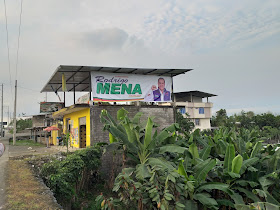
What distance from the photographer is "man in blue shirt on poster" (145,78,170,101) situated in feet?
47.6

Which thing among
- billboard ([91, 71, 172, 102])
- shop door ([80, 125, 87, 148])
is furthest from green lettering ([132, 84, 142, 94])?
shop door ([80, 125, 87, 148])

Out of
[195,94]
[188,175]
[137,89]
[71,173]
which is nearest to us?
[188,175]

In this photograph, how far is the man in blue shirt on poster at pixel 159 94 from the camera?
47.6ft

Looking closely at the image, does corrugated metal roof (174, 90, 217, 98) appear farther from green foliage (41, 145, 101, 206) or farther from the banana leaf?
the banana leaf

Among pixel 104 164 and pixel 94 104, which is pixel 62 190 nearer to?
pixel 104 164

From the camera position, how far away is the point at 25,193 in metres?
Answer: 6.52

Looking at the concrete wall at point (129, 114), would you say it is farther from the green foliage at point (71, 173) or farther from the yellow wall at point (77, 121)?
the green foliage at point (71, 173)

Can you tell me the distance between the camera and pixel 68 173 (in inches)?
350

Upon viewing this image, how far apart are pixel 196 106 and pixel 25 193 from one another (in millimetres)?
42293

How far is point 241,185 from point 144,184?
3.78m

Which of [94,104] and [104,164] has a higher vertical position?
[94,104]

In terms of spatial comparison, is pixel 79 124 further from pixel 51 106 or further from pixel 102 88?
pixel 51 106

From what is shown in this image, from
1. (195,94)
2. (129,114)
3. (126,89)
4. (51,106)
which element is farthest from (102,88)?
(195,94)

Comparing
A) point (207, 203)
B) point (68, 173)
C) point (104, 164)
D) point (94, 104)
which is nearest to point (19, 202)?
point (68, 173)
